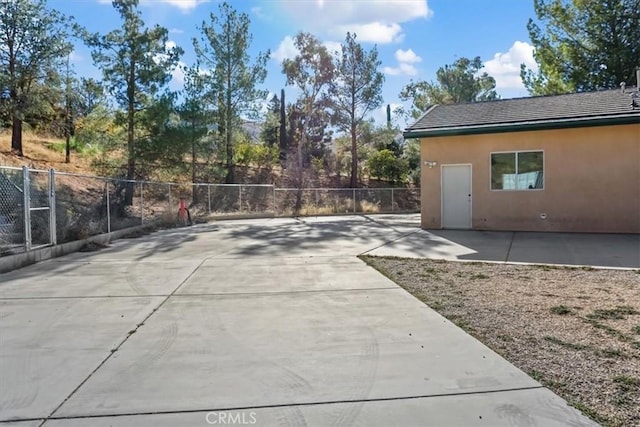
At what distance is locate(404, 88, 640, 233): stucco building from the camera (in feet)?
43.2

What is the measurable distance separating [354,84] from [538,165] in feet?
58.9

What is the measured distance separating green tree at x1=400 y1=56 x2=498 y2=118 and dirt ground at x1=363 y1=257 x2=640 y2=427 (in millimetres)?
25028

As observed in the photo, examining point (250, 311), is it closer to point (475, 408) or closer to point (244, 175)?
point (475, 408)

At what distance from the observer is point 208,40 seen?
24562mm

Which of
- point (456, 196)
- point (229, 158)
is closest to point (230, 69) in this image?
point (229, 158)

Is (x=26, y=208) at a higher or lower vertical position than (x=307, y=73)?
lower

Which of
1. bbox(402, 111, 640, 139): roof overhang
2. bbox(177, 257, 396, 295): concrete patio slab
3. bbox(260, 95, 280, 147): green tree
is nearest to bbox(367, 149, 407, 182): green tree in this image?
bbox(260, 95, 280, 147): green tree

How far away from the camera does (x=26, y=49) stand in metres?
17.7

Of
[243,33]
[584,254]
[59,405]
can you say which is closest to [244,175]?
[243,33]

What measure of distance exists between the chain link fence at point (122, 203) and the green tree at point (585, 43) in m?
11.0

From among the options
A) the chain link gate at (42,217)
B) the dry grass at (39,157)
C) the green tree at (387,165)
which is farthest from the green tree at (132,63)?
the green tree at (387,165)

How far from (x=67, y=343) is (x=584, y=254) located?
9.57 meters

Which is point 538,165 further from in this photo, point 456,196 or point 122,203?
point 122,203

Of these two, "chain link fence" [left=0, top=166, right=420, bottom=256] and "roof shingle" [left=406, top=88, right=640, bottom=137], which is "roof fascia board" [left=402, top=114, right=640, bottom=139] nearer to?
"roof shingle" [left=406, top=88, right=640, bottom=137]
